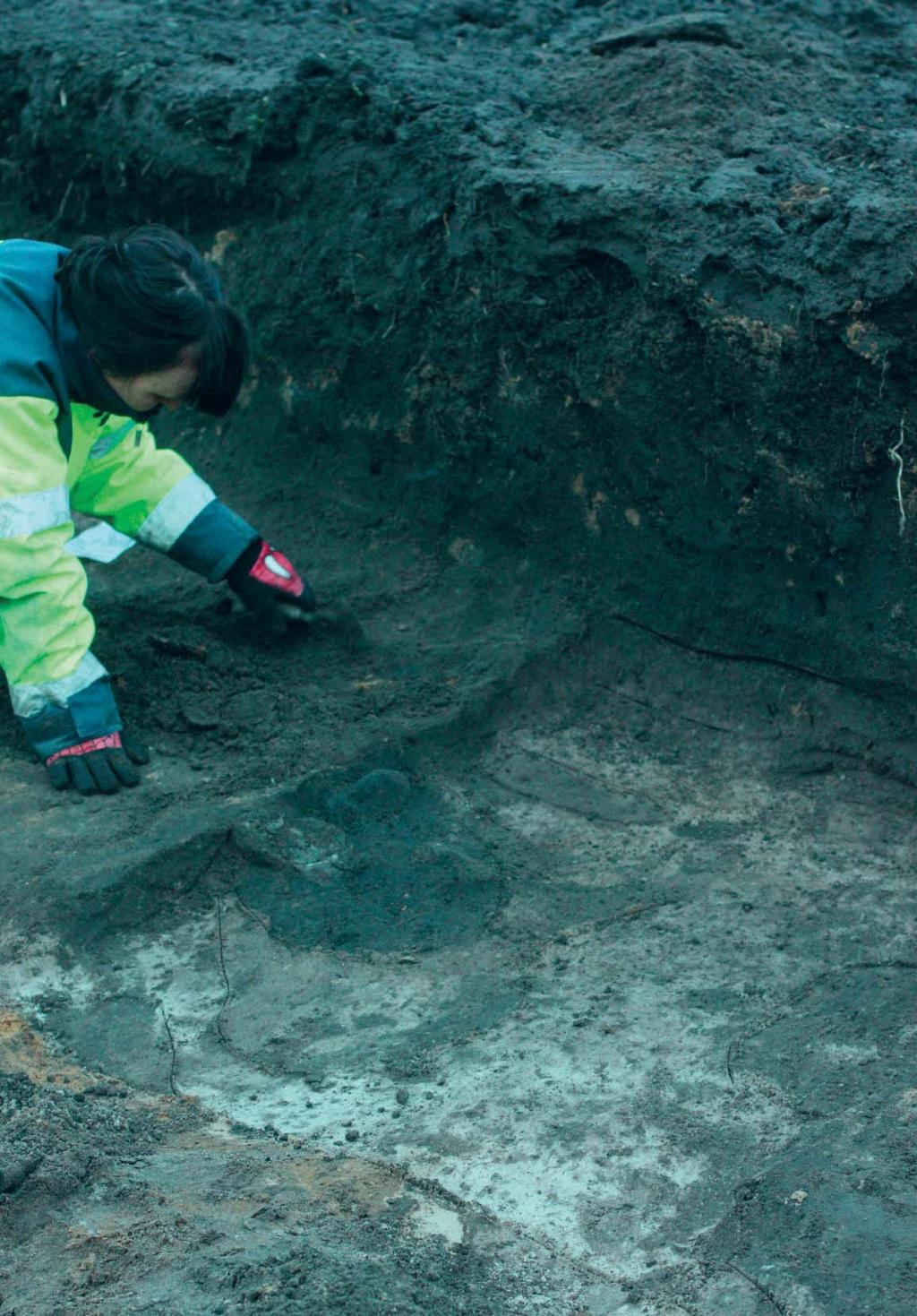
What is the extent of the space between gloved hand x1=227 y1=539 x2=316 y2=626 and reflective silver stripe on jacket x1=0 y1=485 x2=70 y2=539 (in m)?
0.63

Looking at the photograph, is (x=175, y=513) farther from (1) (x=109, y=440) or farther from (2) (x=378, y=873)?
(2) (x=378, y=873)

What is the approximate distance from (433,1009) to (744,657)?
1.32 metres

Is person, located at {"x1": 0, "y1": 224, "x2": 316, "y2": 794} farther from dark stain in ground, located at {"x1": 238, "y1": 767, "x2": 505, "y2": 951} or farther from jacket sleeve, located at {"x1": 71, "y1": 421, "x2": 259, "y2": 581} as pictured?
dark stain in ground, located at {"x1": 238, "y1": 767, "x2": 505, "y2": 951}

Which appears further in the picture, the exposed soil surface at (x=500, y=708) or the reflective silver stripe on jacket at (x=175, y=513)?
the reflective silver stripe on jacket at (x=175, y=513)

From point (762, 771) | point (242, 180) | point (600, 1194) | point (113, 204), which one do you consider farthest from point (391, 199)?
point (600, 1194)

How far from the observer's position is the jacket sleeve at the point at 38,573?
9.75 feet

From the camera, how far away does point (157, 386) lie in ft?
10.2

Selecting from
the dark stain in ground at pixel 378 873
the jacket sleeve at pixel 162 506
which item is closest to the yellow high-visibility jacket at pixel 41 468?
the jacket sleeve at pixel 162 506

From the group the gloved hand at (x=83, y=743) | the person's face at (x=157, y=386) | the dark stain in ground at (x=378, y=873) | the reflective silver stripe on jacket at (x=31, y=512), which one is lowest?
the dark stain in ground at (x=378, y=873)

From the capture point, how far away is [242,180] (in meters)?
4.27

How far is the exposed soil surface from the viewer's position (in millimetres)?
2113

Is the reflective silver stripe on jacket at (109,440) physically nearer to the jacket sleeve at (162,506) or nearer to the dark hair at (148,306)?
the jacket sleeve at (162,506)

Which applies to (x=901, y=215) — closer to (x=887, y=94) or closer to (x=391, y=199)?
(x=887, y=94)

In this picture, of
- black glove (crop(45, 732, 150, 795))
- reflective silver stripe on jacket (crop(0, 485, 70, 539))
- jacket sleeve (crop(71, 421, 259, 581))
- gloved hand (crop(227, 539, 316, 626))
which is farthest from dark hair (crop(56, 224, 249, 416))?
black glove (crop(45, 732, 150, 795))
